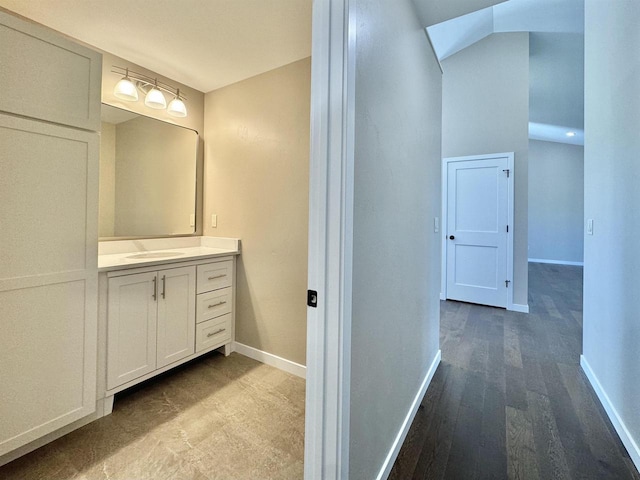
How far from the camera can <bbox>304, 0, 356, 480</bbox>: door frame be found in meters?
0.87

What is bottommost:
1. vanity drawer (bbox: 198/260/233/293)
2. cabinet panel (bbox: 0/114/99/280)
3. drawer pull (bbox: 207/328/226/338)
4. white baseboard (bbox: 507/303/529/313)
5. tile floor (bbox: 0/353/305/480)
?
tile floor (bbox: 0/353/305/480)

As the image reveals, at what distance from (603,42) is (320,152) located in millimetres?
2377

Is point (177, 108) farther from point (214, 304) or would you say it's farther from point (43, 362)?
point (43, 362)

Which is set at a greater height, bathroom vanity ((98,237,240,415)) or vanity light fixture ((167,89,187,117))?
vanity light fixture ((167,89,187,117))

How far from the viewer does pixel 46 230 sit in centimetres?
139

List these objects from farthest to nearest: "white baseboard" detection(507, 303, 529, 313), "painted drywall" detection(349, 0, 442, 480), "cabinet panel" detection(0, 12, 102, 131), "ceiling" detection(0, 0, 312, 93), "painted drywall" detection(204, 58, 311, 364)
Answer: "white baseboard" detection(507, 303, 529, 313) < "painted drywall" detection(204, 58, 311, 364) < "ceiling" detection(0, 0, 312, 93) < "cabinet panel" detection(0, 12, 102, 131) < "painted drywall" detection(349, 0, 442, 480)

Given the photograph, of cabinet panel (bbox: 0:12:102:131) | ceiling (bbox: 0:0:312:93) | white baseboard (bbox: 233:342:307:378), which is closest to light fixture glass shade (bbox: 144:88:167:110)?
ceiling (bbox: 0:0:312:93)

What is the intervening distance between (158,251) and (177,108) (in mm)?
1216

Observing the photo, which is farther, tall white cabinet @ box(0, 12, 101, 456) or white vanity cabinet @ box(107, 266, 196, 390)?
white vanity cabinet @ box(107, 266, 196, 390)

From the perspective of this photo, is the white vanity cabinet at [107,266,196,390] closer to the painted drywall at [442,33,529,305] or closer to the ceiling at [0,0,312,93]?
the ceiling at [0,0,312,93]

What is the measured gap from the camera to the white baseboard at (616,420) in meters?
1.39

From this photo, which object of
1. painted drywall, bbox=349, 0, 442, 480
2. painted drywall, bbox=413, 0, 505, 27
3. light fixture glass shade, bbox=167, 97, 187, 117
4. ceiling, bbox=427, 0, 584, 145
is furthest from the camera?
ceiling, bbox=427, 0, 584, 145

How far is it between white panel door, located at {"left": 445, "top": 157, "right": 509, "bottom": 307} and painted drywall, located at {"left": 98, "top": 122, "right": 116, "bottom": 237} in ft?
13.4

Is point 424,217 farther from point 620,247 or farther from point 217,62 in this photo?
point 217,62
